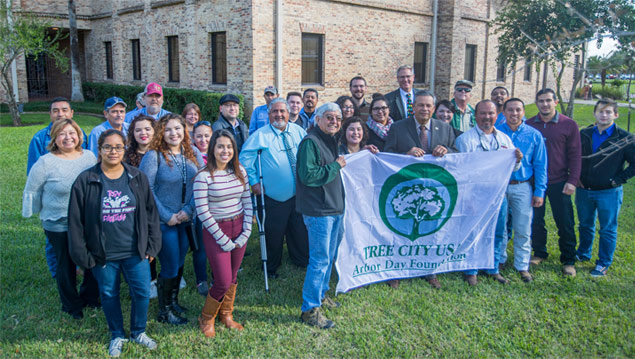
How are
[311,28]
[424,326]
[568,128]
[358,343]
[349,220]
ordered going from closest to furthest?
[358,343], [424,326], [349,220], [568,128], [311,28]

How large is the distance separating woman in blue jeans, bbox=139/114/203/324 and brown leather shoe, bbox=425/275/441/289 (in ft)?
8.99

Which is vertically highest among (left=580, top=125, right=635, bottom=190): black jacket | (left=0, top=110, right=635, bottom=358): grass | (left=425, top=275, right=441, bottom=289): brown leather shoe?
(left=580, top=125, right=635, bottom=190): black jacket

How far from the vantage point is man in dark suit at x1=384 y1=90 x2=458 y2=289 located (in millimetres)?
5423

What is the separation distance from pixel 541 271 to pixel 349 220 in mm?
2587

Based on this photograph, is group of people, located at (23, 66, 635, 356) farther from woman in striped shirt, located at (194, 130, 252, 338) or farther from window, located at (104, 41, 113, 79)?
window, located at (104, 41, 113, 79)

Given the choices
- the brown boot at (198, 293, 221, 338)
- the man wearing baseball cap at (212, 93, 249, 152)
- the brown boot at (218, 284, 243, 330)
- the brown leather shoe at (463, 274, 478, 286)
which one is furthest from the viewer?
the man wearing baseball cap at (212, 93, 249, 152)

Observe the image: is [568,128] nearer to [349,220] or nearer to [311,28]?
[349,220]

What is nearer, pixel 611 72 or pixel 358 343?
pixel 611 72

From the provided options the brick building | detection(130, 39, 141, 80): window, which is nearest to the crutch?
the brick building

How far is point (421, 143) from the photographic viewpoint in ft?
18.1

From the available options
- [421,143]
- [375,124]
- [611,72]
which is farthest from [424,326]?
[611,72]

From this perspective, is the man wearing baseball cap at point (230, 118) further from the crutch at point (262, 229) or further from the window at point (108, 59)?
the window at point (108, 59)

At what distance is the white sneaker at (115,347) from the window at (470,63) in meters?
21.0

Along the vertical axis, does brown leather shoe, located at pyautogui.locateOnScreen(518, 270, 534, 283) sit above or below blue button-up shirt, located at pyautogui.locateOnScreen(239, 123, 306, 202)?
below
